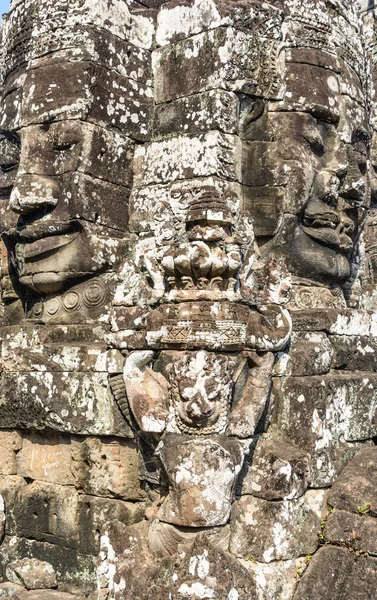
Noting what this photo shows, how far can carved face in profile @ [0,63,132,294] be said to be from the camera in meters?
5.81

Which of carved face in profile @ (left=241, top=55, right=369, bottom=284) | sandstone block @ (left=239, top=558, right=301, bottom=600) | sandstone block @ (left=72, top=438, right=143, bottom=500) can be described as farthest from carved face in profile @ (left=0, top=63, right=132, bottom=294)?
sandstone block @ (left=239, top=558, right=301, bottom=600)

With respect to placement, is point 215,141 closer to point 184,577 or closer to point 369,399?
point 369,399

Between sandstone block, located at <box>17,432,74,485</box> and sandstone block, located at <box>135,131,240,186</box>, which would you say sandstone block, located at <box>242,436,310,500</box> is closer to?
sandstone block, located at <box>17,432,74,485</box>

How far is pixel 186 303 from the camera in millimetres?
4457

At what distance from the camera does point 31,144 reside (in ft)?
19.9

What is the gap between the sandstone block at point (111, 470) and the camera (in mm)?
5223

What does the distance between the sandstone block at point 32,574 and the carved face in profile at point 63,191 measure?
7.10 feet

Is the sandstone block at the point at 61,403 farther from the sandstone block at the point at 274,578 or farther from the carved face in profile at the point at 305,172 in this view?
the carved face in profile at the point at 305,172

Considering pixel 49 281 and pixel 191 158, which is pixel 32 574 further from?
pixel 191 158

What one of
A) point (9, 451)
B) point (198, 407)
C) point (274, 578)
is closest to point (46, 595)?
point (9, 451)

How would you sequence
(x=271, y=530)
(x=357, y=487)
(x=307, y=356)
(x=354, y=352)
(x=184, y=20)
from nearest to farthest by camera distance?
(x=271, y=530), (x=357, y=487), (x=307, y=356), (x=354, y=352), (x=184, y=20)

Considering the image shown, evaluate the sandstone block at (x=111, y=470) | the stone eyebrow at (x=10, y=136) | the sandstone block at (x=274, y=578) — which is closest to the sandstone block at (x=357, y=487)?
the sandstone block at (x=274, y=578)

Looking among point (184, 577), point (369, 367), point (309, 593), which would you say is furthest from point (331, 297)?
point (184, 577)

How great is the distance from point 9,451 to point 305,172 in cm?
336
